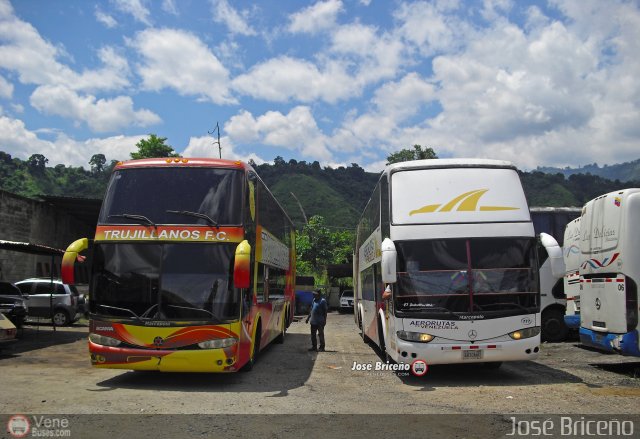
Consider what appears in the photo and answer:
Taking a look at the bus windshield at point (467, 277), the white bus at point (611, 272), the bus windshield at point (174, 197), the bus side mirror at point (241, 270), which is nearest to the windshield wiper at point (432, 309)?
the bus windshield at point (467, 277)

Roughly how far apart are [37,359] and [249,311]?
5.53 meters

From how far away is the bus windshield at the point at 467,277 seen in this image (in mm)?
9555

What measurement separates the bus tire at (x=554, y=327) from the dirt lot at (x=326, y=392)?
2722 mm

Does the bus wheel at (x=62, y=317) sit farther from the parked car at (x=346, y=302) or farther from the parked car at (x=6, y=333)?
the parked car at (x=346, y=302)

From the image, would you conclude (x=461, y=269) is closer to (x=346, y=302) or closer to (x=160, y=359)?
(x=160, y=359)

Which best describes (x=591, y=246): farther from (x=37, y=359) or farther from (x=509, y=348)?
(x=37, y=359)

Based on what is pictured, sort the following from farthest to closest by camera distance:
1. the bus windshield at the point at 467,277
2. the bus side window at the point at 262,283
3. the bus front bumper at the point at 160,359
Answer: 1. the bus side window at the point at 262,283
2. the bus windshield at the point at 467,277
3. the bus front bumper at the point at 160,359

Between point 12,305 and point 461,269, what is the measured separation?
13249 mm

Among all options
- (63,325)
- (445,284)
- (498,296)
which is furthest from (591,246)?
(63,325)

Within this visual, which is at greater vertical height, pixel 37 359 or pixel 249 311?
pixel 249 311

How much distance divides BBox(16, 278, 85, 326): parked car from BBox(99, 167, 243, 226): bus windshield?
13423 mm

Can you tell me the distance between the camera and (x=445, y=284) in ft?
31.6

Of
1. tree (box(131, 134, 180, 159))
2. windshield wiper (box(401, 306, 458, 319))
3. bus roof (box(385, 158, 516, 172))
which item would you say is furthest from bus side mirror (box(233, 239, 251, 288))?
tree (box(131, 134, 180, 159))

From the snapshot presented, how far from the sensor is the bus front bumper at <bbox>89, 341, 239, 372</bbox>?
905 centimetres
